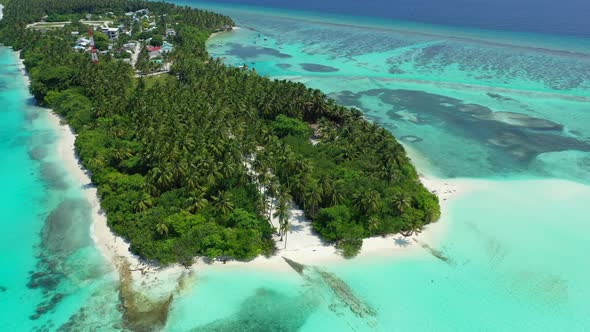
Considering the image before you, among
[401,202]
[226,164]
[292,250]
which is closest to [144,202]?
[226,164]

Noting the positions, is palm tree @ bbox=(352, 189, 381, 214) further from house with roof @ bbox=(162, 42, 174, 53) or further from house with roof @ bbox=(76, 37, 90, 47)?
house with roof @ bbox=(76, 37, 90, 47)

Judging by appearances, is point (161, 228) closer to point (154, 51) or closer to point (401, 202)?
point (401, 202)

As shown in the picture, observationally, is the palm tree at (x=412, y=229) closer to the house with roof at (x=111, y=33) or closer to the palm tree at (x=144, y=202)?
the palm tree at (x=144, y=202)

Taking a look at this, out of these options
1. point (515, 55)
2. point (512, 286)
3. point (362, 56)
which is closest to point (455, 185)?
point (512, 286)

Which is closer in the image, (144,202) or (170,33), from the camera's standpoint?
(144,202)

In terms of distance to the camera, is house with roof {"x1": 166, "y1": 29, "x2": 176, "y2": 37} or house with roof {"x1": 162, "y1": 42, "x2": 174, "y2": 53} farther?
house with roof {"x1": 166, "y1": 29, "x2": 176, "y2": 37}

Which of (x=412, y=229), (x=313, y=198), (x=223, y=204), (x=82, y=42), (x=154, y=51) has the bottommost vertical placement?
(x=412, y=229)

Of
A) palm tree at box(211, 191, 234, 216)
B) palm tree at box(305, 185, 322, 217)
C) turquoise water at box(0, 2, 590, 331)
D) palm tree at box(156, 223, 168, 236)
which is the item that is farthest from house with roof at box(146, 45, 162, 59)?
palm tree at box(305, 185, 322, 217)

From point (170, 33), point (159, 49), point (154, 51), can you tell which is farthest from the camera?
point (170, 33)
